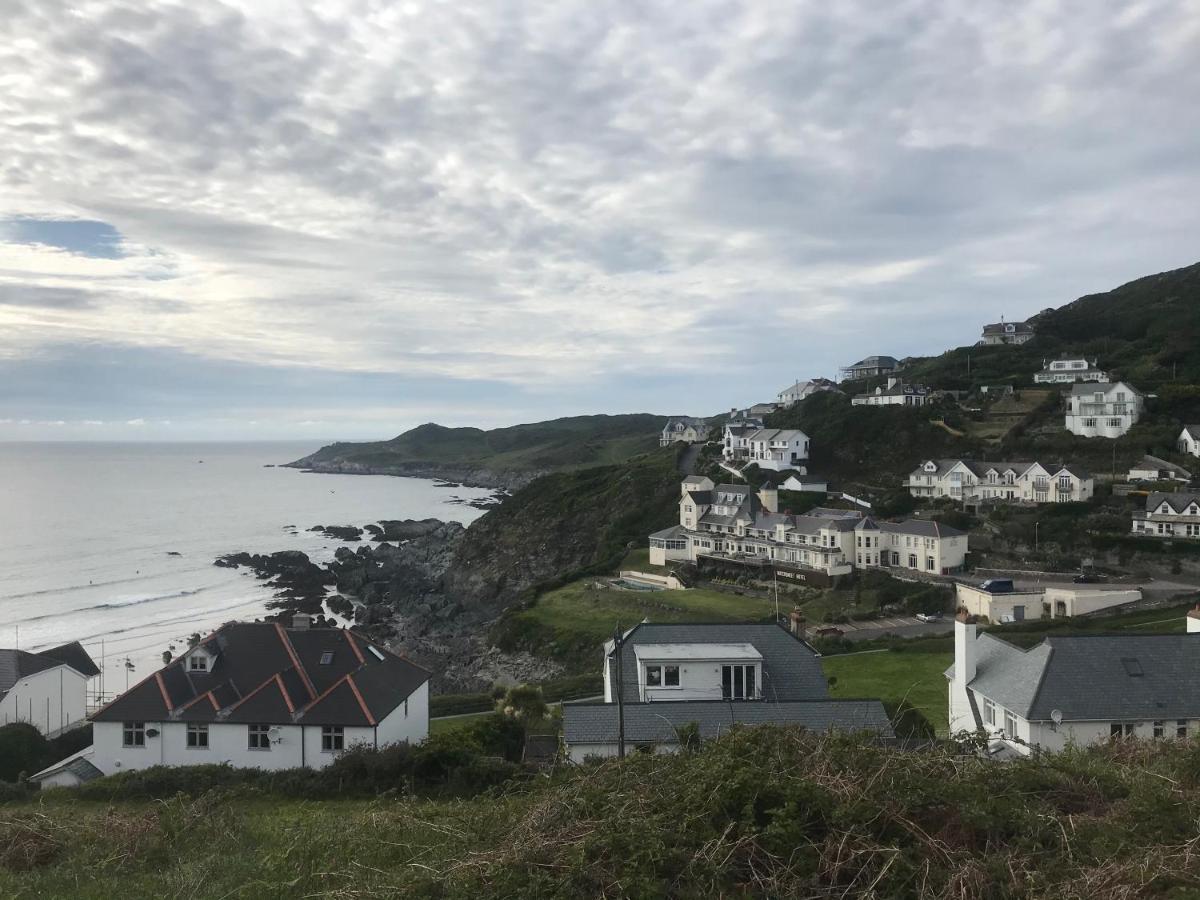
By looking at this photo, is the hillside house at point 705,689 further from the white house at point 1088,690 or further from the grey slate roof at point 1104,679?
the grey slate roof at point 1104,679

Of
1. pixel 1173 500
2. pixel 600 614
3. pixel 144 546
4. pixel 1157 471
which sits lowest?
pixel 600 614

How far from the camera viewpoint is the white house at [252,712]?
20.2m

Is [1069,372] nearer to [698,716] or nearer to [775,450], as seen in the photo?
[775,450]

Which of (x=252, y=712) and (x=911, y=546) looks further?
(x=911, y=546)

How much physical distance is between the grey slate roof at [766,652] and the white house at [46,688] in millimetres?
18968

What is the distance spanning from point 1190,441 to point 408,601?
6268 centimetres

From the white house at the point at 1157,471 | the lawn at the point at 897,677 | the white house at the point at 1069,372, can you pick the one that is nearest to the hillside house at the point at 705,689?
the lawn at the point at 897,677

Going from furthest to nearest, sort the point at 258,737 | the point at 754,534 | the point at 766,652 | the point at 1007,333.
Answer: the point at 1007,333 → the point at 754,534 → the point at 766,652 → the point at 258,737

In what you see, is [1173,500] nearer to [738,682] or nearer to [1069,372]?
[1069,372]

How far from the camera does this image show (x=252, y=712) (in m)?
20.5

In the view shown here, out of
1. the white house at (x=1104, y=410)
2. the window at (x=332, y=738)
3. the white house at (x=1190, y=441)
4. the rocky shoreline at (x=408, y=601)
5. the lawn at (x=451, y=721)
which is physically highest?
the white house at (x=1104, y=410)

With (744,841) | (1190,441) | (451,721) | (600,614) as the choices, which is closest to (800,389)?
(1190,441)

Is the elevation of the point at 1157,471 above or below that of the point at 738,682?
above

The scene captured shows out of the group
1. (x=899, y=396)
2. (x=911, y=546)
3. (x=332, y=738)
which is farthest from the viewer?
(x=899, y=396)
